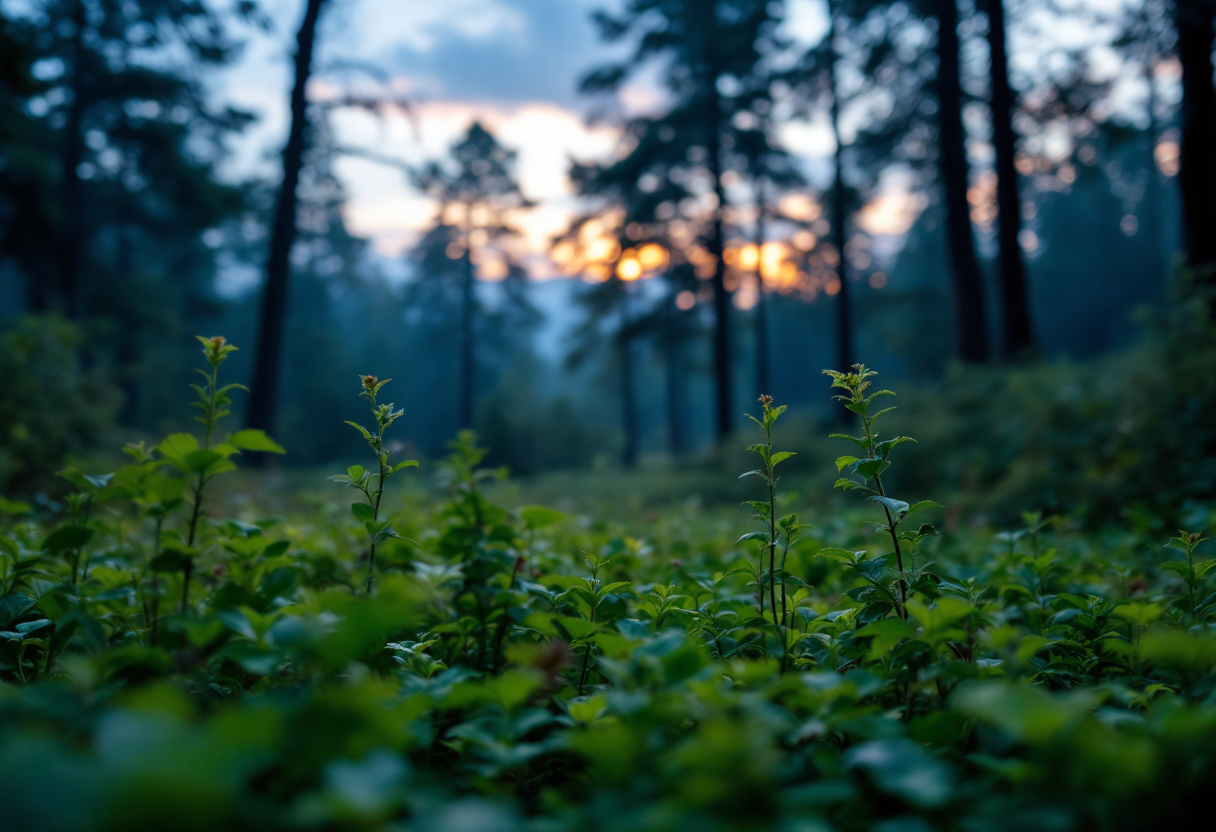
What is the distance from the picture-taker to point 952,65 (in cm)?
992

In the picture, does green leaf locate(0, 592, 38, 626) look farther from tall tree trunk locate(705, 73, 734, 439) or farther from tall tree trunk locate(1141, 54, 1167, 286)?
tall tree trunk locate(1141, 54, 1167, 286)

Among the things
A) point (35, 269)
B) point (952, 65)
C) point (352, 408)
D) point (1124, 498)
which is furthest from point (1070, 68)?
point (352, 408)

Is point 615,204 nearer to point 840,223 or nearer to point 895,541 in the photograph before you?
point 840,223

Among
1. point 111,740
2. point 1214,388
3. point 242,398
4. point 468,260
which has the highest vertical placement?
point 468,260

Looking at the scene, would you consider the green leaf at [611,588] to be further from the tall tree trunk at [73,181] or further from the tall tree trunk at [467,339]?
the tall tree trunk at [467,339]

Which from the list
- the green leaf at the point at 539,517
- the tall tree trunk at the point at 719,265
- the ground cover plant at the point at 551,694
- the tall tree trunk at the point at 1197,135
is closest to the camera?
the ground cover plant at the point at 551,694

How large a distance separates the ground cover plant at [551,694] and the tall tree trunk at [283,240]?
26.9 ft

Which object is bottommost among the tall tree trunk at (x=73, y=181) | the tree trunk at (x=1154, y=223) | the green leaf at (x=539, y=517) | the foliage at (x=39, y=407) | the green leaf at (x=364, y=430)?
the green leaf at (x=539, y=517)

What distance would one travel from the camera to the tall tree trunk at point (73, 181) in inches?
514

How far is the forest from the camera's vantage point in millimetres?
736

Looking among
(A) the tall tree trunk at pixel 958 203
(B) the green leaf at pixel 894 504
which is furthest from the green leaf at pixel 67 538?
(A) the tall tree trunk at pixel 958 203

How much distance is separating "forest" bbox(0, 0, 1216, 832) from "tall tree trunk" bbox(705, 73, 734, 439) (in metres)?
0.07

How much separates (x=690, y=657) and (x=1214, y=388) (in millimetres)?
5192

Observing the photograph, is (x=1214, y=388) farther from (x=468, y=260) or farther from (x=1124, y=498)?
(x=468, y=260)
